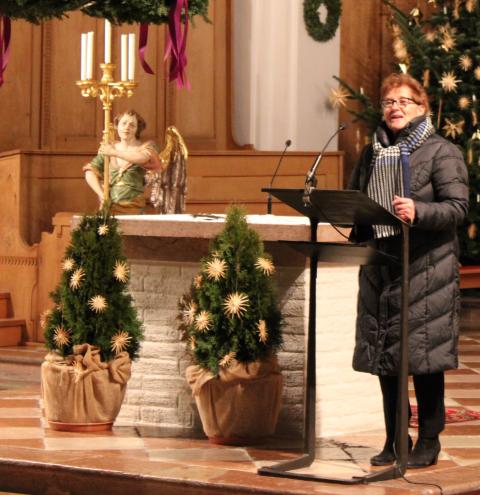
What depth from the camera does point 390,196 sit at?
5336 millimetres

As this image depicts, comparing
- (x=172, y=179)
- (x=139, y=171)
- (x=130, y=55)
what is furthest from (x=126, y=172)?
(x=130, y=55)

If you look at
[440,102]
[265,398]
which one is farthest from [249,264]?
[440,102]

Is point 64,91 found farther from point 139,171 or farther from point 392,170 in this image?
point 392,170

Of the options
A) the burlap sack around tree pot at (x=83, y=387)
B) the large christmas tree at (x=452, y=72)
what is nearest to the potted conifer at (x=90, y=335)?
the burlap sack around tree pot at (x=83, y=387)

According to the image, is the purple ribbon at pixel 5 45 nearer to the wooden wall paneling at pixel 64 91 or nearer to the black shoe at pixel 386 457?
the black shoe at pixel 386 457

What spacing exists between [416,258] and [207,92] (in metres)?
7.40

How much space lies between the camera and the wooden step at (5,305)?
35.2 feet

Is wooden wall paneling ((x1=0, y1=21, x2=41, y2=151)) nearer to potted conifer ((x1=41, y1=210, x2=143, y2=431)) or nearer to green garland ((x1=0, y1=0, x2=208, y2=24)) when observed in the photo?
potted conifer ((x1=41, y1=210, x2=143, y2=431))

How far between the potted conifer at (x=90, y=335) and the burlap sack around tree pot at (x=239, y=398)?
Answer: 0.46 metres

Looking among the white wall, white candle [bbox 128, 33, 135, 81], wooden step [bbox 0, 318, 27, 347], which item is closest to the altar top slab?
white candle [bbox 128, 33, 135, 81]

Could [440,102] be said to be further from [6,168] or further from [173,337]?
[173,337]

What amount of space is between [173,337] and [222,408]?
712mm

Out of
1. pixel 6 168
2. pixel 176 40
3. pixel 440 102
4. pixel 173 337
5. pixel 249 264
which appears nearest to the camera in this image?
pixel 176 40

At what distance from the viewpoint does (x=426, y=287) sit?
530 cm
